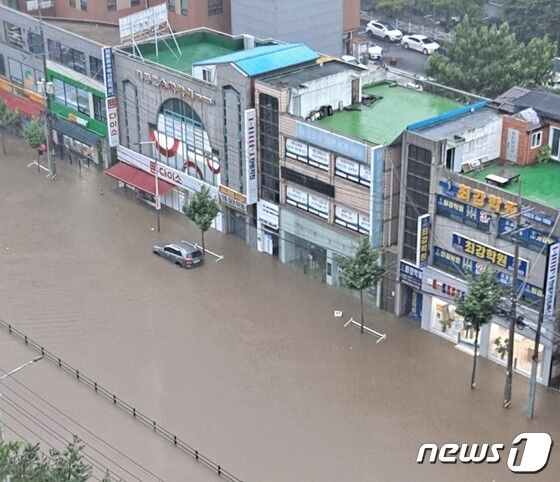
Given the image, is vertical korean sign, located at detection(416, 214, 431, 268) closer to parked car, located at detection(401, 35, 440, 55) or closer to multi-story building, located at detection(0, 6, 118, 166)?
multi-story building, located at detection(0, 6, 118, 166)

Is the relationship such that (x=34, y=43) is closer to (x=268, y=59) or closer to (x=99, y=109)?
(x=99, y=109)

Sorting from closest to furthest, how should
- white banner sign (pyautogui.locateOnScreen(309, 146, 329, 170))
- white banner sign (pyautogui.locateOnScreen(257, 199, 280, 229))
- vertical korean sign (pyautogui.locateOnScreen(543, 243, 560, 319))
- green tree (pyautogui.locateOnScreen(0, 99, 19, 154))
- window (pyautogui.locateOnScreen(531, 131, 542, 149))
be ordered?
1. vertical korean sign (pyautogui.locateOnScreen(543, 243, 560, 319))
2. window (pyautogui.locateOnScreen(531, 131, 542, 149))
3. white banner sign (pyautogui.locateOnScreen(309, 146, 329, 170))
4. white banner sign (pyautogui.locateOnScreen(257, 199, 280, 229))
5. green tree (pyautogui.locateOnScreen(0, 99, 19, 154))

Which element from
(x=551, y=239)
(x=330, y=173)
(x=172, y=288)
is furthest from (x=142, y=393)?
(x=551, y=239)

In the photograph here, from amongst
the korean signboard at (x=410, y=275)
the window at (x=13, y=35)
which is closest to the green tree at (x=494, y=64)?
the korean signboard at (x=410, y=275)

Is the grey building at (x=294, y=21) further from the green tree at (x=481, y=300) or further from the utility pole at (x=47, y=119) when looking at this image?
the green tree at (x=481, y=300)

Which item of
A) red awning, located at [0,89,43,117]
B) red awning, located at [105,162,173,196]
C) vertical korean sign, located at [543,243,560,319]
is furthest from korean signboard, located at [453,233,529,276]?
red awning, located at [0,89,43,117]

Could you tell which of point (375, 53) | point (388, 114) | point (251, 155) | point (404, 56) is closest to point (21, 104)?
point (251, 155)
